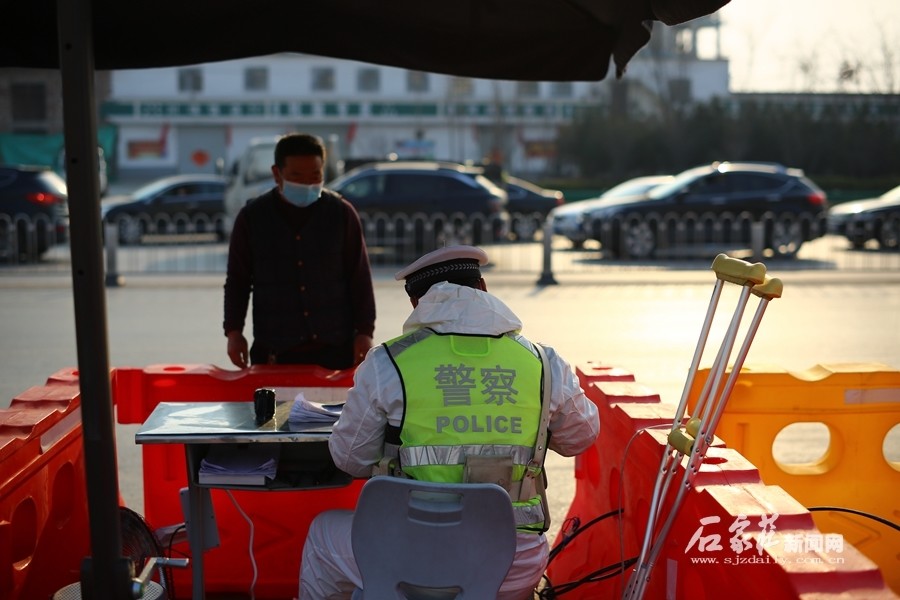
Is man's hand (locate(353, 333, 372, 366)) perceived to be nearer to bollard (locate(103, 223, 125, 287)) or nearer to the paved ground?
the paved ground

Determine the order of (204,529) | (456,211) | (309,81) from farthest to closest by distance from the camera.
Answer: (309,81) → (456,211) → (204,529)

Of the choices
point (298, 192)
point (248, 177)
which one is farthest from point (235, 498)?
point (248, 177)

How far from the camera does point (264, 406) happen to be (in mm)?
3904

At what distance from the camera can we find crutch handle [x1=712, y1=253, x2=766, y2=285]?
305 centimetres

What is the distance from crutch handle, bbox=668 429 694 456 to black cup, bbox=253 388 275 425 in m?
1.40

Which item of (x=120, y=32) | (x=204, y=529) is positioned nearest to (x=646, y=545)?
(x=204, y=529)

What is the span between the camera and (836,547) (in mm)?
2824

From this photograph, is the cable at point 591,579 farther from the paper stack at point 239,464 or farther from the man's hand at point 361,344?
the man's hand at point 361,344

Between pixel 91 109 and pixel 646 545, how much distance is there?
1.95 metres

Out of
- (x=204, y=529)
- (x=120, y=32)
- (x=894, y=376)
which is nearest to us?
(x=204, y=529)

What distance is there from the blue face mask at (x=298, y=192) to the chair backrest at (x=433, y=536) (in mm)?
2471

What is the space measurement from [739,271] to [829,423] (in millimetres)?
2176

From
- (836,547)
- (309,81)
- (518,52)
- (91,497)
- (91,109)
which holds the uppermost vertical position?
(309,81)

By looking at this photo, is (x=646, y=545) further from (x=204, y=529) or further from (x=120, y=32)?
(x=120, y=32)
